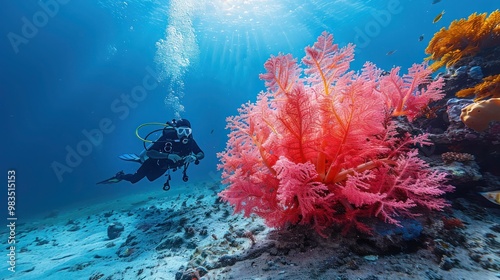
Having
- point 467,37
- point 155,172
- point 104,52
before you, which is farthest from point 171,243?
point 104,52

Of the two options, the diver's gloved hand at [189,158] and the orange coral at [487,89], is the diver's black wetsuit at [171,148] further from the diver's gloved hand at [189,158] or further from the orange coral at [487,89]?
the orange coral at [487,89]

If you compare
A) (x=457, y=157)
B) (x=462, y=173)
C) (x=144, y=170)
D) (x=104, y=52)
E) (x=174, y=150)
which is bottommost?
(x=462, y=173)

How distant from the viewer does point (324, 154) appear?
2686 millimetres

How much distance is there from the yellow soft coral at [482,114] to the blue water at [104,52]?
807 inches

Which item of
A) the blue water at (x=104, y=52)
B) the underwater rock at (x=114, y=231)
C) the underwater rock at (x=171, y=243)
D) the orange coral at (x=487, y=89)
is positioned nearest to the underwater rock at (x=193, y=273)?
the underwater rock at (x=171, y=243)

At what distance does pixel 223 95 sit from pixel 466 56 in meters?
69.3

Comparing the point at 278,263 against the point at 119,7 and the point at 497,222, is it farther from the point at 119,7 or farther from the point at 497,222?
the point at 119,7

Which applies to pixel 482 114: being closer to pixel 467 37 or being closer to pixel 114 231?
pixel 467 37

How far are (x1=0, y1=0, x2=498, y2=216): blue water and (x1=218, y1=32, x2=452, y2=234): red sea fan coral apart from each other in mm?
20009

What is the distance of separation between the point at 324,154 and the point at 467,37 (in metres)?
5.41

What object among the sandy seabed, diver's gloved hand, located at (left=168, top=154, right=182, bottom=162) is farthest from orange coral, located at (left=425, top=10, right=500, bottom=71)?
diver's gloved hand, located at (left=168, top=154, right=182, bottom=162)

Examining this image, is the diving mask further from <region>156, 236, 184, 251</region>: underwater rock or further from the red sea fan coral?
the red sea fan coral

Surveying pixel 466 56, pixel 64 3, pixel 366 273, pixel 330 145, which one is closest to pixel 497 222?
pixel 366 273

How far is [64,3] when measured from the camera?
2769cm
